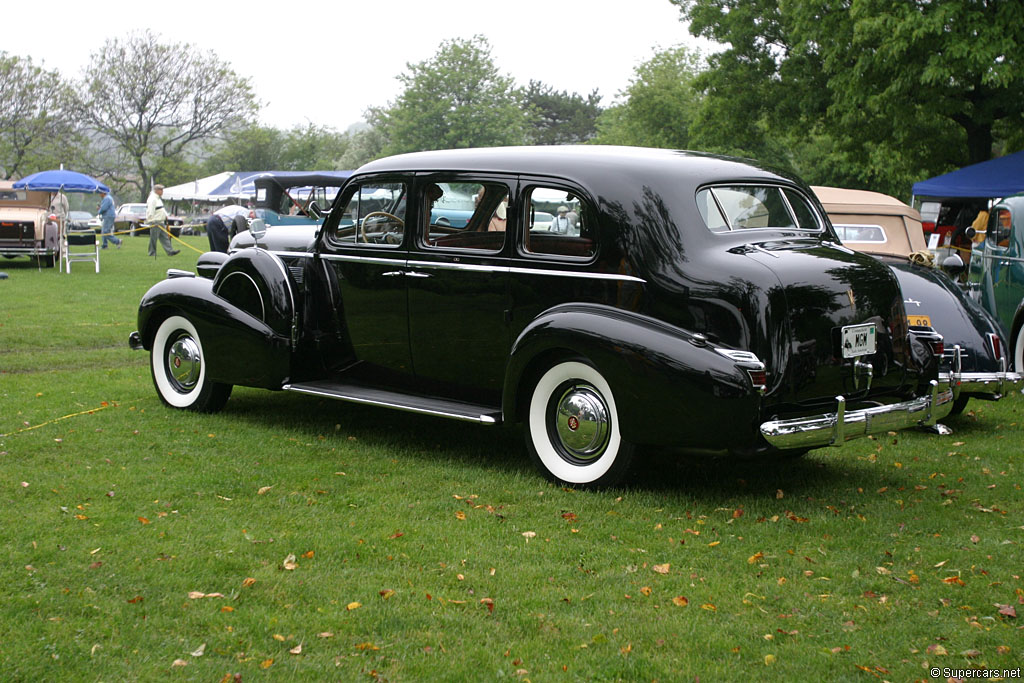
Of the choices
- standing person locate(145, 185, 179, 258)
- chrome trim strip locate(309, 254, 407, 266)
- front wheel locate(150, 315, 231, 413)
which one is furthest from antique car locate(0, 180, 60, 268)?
chrome trim strip locate(309, 254, 407, 266)

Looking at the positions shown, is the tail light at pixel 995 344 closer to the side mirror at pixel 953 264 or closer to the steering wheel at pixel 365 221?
the side mirror at pixel 953 264

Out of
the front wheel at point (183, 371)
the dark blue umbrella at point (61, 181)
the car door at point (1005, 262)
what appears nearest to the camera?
the front wheel at point (183, 371)

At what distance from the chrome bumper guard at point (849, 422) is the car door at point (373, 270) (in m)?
2.67

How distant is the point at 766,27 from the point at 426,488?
22.6 m

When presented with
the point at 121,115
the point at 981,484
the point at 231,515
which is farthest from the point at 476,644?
the point at 121,115

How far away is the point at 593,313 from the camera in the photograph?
5.74 m

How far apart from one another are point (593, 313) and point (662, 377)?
607 millimetres

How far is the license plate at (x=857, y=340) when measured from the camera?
5617 mm

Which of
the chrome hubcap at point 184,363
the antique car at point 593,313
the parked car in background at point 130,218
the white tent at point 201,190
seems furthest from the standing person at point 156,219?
the white tent at point 201,190

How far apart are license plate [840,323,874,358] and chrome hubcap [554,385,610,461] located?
1.36m

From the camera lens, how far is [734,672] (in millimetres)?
3639

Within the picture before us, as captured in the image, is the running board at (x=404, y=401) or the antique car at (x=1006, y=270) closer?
the running board at (x=404, y=401)

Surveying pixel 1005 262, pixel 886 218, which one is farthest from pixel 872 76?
pixel 1005 262

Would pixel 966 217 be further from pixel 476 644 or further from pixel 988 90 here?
pixel 476 644
